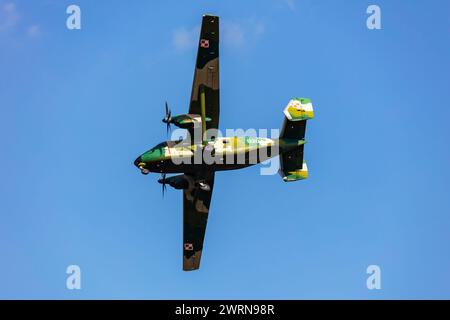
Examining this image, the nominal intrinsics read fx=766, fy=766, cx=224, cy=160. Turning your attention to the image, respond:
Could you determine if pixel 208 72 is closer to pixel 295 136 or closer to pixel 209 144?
pixel 209 144

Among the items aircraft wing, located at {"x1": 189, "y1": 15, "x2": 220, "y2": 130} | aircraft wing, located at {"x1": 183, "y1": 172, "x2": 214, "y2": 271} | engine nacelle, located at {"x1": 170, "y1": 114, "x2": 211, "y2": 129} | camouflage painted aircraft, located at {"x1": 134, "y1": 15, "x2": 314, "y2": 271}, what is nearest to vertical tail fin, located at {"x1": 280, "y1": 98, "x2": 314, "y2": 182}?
camouflage painted aircraft, located at {"x1": 134, "y1": 15, "x2": 314, "y2": 271}

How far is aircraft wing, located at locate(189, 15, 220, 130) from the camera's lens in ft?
158

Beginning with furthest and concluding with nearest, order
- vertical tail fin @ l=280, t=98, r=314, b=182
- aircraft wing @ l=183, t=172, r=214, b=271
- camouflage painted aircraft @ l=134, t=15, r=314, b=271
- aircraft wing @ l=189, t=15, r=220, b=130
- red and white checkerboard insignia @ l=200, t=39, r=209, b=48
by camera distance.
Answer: aircraft wing @ l=183, t=172, r=214, b=271
vertical tail fin @ l=280, t=98, r=314, b=182
camouflage painted aircraft @ l=134, t=15, r=314, b=271
red and white checkerboard insignia @ l=200, t=39, r=209, b=48
aircraft wing @ l=189, t=15, r=220, b=130

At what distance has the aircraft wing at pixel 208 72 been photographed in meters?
48.2

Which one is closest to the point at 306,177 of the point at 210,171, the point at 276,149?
the point at 276,149

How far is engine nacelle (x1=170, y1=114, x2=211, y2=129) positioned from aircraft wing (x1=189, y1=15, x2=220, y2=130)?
2.56 ft

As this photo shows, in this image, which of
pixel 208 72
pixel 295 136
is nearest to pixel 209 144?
pixel 208 72

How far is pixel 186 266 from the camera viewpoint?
5625 centimetres

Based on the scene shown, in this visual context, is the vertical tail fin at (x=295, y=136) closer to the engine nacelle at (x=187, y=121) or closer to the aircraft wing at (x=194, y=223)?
the aircraft wing at (x=194, y=223)

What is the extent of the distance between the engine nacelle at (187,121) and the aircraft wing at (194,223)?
696cm

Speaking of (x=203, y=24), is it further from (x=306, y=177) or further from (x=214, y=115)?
(x=306, y=177)

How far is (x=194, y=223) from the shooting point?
5584 centimetres

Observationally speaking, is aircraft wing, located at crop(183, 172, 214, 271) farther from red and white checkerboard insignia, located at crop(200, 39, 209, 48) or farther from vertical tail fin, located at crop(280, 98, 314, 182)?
red and white checkerboard insignia, located at crop(200, 39, 209, 48)

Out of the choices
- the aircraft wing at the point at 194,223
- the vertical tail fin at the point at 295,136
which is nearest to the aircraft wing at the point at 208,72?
the vertical tail fin at the point at 295,136
